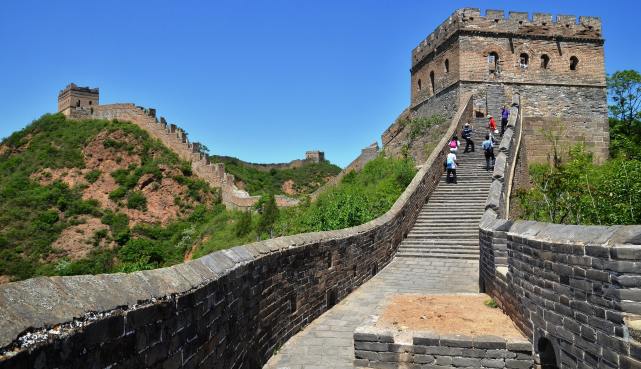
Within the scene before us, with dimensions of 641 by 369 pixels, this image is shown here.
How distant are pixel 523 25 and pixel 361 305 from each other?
818 inches

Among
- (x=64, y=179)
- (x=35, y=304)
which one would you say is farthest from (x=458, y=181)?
(x=64, y=179)

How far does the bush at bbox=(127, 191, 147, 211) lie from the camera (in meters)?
32.9

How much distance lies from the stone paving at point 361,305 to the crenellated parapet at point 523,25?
50.9 feet

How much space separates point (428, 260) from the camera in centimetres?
1333

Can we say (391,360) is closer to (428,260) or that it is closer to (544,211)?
(428,260)

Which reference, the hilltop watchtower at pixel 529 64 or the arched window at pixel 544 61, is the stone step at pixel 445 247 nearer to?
the hilltop watchtower at pixel 529 64

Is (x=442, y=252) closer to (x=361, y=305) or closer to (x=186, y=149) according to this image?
(x=361, y=305)

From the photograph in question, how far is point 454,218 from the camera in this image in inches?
608

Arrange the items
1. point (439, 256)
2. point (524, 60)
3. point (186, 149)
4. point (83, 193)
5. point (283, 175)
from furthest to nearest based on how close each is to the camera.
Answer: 1. point (283, 175)
2. point (186, 149)
3. point (83, 193)
4. point (524, 60)
5. point (439, 256)

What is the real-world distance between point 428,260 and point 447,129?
35.2 feet

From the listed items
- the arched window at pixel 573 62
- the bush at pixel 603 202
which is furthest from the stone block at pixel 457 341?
the arched window at pixel 573 62

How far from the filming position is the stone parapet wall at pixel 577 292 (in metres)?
3.67

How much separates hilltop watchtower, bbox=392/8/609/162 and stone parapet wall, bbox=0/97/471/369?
18.1 m

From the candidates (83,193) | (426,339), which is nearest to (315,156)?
(83,193)
